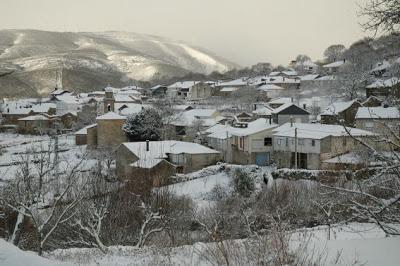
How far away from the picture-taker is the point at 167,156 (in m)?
35.0

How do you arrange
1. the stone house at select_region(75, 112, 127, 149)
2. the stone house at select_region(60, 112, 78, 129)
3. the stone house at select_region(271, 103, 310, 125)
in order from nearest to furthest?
the stone house at select_region(271, 103, 310, 125) < the stone house at select_region(75, 112, 127, 149) < the stone house at select_region(60, 112, 78, 129)

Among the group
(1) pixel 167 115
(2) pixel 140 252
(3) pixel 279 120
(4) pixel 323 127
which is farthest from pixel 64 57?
(2) pixel 140 252

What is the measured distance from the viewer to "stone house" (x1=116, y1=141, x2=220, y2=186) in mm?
32844

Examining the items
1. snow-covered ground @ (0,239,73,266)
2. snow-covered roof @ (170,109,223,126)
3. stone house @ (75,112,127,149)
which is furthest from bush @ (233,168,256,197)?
snow-covered ground @ (0,239,73,266)

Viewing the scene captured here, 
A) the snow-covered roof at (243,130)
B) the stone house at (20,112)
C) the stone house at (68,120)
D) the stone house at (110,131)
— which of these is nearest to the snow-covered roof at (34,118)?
the stone house at (20,112)

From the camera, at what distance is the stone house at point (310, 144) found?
106 ft

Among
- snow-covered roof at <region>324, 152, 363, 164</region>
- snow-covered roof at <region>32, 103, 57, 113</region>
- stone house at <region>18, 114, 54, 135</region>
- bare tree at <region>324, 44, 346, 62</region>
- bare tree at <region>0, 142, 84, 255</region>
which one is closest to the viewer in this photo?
bare tree at <region>0, 142, 84, 255</region>

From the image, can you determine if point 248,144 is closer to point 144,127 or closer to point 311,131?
point 311,131

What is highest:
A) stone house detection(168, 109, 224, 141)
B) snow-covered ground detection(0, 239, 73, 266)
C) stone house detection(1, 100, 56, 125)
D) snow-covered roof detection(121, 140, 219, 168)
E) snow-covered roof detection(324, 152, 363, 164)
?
stone house detection(1, 100, 56, 125)

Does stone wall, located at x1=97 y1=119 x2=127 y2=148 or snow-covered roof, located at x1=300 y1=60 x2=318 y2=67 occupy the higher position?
snow-covered roof, located at x1=300 y1=60 x2=318 y2=67

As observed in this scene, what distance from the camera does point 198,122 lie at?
4878 cm

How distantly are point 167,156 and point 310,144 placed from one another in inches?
399

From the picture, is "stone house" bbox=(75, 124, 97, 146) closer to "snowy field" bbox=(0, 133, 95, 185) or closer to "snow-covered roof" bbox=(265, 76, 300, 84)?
"snowy field" bbox=(0, 133, 95, 185)

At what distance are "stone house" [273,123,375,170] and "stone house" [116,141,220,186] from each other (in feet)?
16.2
